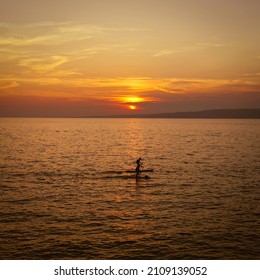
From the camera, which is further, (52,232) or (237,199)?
(237,199)

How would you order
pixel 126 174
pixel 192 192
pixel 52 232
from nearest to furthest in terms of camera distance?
pixel 52 232 < pixel 192 192 < pixel 126 174

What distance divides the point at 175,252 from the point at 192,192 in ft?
68.2

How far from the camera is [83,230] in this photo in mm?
32594

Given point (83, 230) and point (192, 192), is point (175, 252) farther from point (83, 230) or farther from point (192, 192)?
point (192, 192)

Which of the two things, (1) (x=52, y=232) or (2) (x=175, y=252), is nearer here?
(2) (x=175, y=252)

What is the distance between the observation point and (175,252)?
90.7ft

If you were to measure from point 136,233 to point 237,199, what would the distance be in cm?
1809
